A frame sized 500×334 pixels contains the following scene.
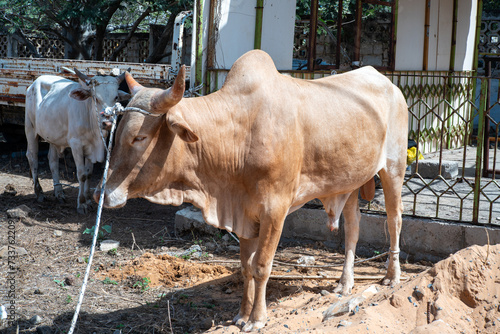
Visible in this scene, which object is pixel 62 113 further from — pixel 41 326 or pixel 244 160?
pixel 244 160

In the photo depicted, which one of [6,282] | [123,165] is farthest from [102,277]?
[123,165]

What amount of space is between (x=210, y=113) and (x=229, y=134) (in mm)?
182

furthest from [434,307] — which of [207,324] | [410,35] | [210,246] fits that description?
[410,35]

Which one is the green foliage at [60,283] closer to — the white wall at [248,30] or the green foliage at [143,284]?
the green foliage at [143,284]

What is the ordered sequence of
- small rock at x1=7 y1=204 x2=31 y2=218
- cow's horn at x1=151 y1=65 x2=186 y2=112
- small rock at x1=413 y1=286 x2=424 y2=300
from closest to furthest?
cow's horn at x1=151 y1=65 x2=186 y2=112 < small rock at x1=413 y1=286 x2=424 y2=300 < small rock at x1=7 y1=204 x2=31 y2=218

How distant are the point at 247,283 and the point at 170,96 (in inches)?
57.2

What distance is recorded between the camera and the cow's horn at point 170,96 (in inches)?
127

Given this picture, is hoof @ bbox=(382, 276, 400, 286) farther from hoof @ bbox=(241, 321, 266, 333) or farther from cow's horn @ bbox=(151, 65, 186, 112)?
cow's horn @ bbox=(151, 65, 186, 112)

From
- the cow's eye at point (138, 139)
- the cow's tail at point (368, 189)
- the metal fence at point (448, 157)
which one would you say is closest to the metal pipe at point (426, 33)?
the metal fence at point (448, 157)

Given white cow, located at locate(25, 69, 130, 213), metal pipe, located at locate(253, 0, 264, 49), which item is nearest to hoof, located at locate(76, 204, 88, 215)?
white cow, located at locate(25, 69, 130, 213)

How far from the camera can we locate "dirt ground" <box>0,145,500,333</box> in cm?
345

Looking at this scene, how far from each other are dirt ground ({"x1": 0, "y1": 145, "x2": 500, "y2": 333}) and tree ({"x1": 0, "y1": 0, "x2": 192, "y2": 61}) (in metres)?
5.46

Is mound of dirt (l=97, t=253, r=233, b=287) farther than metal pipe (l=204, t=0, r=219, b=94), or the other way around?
metal pipe (l=204, t=0, r=219, b=94)

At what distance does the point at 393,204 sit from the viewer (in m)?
4.67
